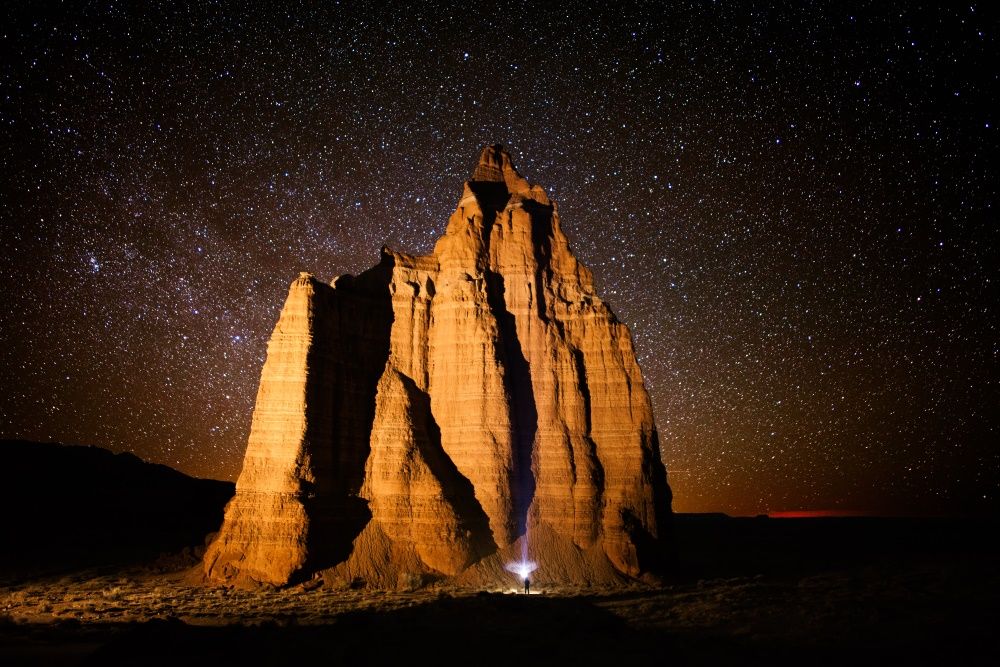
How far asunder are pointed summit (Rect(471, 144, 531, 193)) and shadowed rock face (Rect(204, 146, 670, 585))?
5.04 meters

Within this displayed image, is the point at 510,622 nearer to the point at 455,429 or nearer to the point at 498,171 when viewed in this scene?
the point at 455,429

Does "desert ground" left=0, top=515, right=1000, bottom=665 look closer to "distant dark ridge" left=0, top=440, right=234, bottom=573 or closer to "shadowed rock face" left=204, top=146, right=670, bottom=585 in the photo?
"shadowed rock face" left=204, top=146, right=670, bottom=585

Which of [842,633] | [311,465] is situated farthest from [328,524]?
[842,633]

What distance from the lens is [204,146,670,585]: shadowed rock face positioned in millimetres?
37219

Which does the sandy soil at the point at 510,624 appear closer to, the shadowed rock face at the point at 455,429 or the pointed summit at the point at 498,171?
the shadowed rock face at the point at 455,429

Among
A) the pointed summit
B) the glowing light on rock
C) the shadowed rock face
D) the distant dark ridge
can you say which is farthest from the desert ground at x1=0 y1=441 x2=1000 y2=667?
the pointed summit

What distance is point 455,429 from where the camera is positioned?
41.4 m

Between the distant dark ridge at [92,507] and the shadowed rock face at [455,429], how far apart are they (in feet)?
75.1

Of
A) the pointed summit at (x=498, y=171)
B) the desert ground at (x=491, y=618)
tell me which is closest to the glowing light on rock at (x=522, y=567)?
→ the desert ground at (x=491, y=618)

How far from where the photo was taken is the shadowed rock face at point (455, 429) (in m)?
37.2

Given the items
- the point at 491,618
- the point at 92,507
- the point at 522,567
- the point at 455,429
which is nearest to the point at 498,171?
the point at 455,429

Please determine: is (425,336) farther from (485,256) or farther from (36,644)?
(36,644)

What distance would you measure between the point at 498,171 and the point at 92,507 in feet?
176

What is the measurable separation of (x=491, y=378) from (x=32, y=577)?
34.2m
